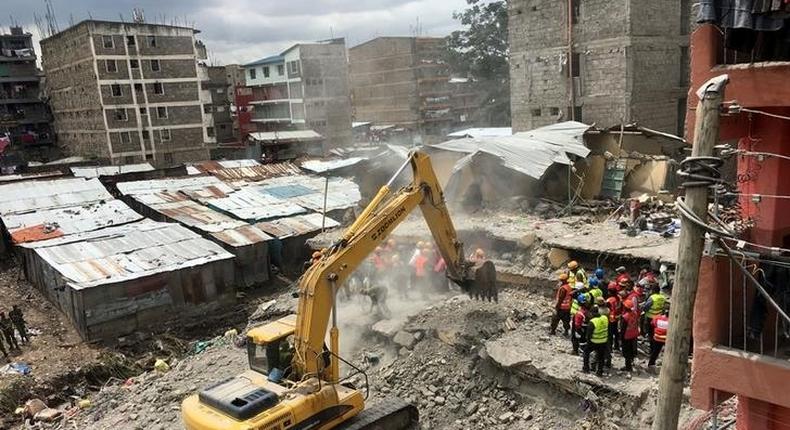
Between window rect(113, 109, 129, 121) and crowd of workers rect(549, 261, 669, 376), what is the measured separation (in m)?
39.3

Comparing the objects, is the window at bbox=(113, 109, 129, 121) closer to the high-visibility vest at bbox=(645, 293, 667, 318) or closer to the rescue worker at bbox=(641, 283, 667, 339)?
the rescue worker at bbox=(641, 283, 667, 339)

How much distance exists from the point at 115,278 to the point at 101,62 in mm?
28368

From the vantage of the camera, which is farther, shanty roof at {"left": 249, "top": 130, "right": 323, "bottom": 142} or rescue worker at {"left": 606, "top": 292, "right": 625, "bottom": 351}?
shanty roof at {"left": 249, "top": 130, "right": 323, "bottom": 142}

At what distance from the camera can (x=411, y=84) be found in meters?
58.3

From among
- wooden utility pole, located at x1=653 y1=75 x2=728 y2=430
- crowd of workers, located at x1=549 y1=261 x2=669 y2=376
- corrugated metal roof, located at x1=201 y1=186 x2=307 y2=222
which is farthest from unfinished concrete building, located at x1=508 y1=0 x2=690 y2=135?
wooden utility pole, located at x1=653 y1=75 x2=728 y2=430

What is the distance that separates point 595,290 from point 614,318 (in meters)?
0.61

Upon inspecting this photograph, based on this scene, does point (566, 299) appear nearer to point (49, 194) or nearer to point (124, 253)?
point (124, 253)

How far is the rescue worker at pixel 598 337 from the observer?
9.34 meters

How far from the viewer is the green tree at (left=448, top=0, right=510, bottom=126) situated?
4200cm

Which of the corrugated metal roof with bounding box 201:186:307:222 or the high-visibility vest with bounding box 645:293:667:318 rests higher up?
the high-visibility vest with bounding box 645:293:667:318

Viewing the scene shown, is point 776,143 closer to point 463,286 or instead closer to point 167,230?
point 463,286

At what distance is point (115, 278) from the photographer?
1791 centimetres

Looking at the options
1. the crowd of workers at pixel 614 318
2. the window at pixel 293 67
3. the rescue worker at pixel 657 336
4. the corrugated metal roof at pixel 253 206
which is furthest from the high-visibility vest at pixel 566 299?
the window at pixel 293 67

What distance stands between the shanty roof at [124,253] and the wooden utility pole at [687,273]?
56.1 feet
